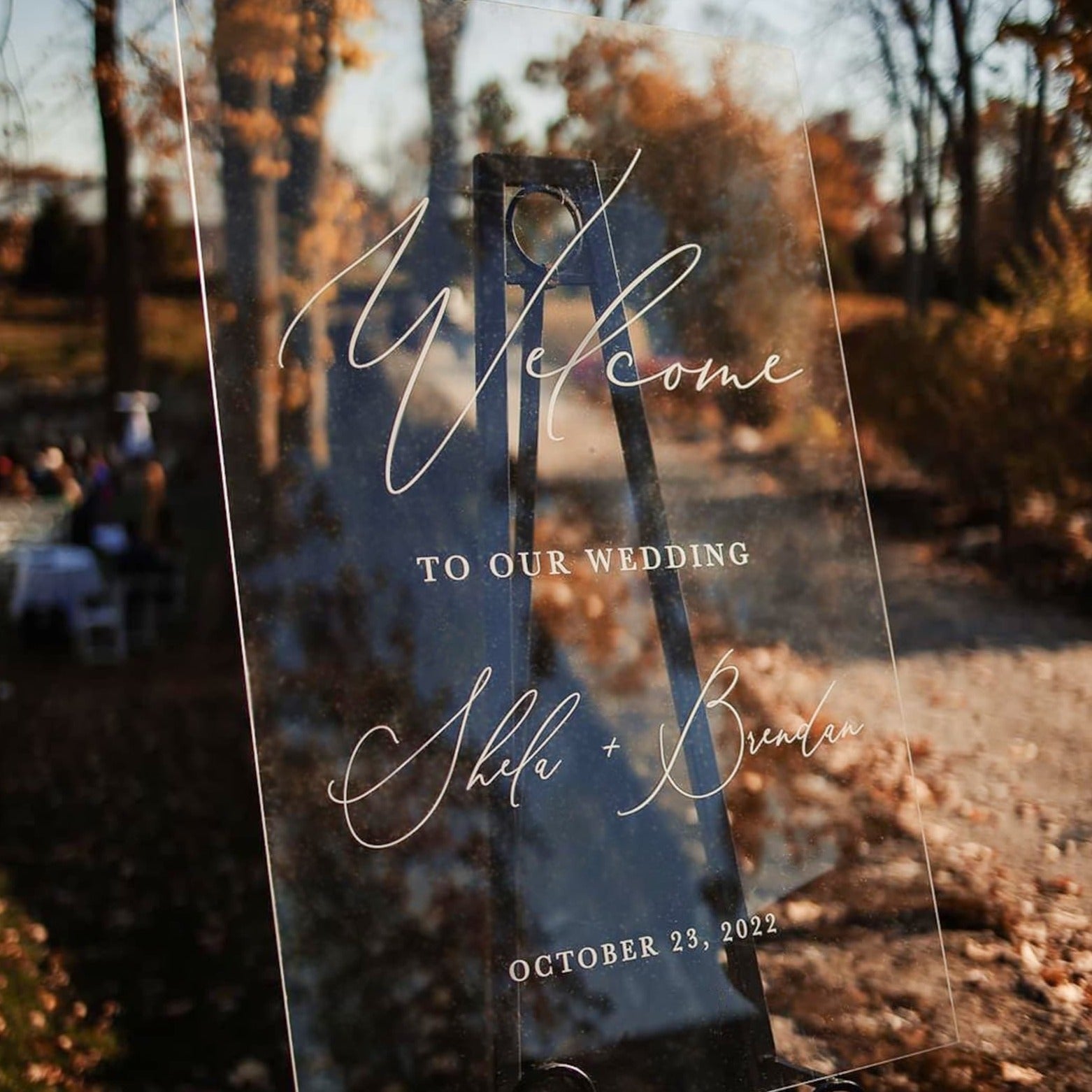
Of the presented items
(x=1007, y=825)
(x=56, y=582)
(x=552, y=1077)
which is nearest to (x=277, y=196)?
(x=552, y=1077)

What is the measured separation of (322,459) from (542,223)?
24.3 inches

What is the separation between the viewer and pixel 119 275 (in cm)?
1001

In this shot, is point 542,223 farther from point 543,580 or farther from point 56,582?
point 56,582

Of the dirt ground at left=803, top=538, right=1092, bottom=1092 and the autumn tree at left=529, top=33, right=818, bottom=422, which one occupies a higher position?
the autumn tree at left=529, top=33, right=818, bottom=422

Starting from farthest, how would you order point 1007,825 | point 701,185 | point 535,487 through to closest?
point 1007,825 < point 701,185 < point 535,487

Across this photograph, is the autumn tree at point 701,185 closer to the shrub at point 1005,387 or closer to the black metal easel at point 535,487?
the black metal easel at point 535,487

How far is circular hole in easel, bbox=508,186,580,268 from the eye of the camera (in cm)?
240

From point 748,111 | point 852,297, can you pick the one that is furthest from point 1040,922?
point 852,297

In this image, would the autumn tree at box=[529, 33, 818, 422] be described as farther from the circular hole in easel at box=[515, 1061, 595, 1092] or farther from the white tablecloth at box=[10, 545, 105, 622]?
the white tablecloth at box=[10, 545, 105, 622]

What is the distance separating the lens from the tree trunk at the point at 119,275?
8195 mm


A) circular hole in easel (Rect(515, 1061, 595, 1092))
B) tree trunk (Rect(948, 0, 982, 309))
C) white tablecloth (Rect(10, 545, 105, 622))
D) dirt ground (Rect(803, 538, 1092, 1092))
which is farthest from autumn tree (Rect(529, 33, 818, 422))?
white tablecloth (Rect(10, 545, 105, 622))

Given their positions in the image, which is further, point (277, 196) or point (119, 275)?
point (119, 275)

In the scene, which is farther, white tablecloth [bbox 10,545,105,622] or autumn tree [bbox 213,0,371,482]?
white tablecloth [bbox 10,545,105,622]

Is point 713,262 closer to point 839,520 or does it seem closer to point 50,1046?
point 839,520
